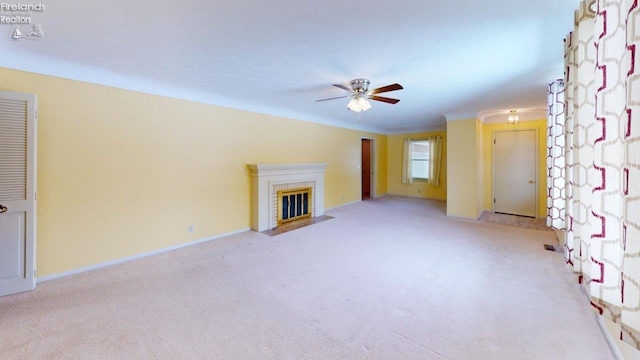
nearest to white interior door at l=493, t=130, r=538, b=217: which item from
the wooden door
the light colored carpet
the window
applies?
the window

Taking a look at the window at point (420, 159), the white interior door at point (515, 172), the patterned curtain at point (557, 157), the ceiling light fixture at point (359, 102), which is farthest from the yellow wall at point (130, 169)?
the white interior door at point (515, 172)

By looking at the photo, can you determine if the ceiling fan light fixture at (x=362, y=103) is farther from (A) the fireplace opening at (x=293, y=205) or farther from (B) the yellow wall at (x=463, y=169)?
(B) the yellow wall at (x=463, y=169)

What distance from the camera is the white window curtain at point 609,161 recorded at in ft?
2.93

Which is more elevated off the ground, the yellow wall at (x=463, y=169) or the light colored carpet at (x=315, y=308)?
the yellow wall at (x=463, y=169)

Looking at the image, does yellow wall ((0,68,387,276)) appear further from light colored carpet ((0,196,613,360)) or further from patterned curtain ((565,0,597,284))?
patterned curtain ((565,0,597,284))

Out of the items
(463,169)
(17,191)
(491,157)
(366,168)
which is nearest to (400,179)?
(366,168)

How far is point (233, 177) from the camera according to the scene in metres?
4.32

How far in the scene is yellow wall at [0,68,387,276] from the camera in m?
2.68

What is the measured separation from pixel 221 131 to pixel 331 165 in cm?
305

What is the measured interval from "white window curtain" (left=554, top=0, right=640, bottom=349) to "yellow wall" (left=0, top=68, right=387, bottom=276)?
4158 millimetres

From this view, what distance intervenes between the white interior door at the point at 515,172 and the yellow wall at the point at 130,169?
534 cm

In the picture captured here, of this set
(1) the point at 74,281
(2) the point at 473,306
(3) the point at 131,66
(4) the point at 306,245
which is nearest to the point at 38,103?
(3) the point at 131,66

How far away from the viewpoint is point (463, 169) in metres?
5.39

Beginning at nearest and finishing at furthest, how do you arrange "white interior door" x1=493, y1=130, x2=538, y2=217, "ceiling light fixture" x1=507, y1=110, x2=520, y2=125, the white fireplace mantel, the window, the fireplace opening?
the white fireplace mantel < the fireplace opening < "ceiling light fixture" x1=507, y1=110, x2=520, y2=125 < "white interior door" x1=493, y1=130, x2=538, y2=217 < the window
